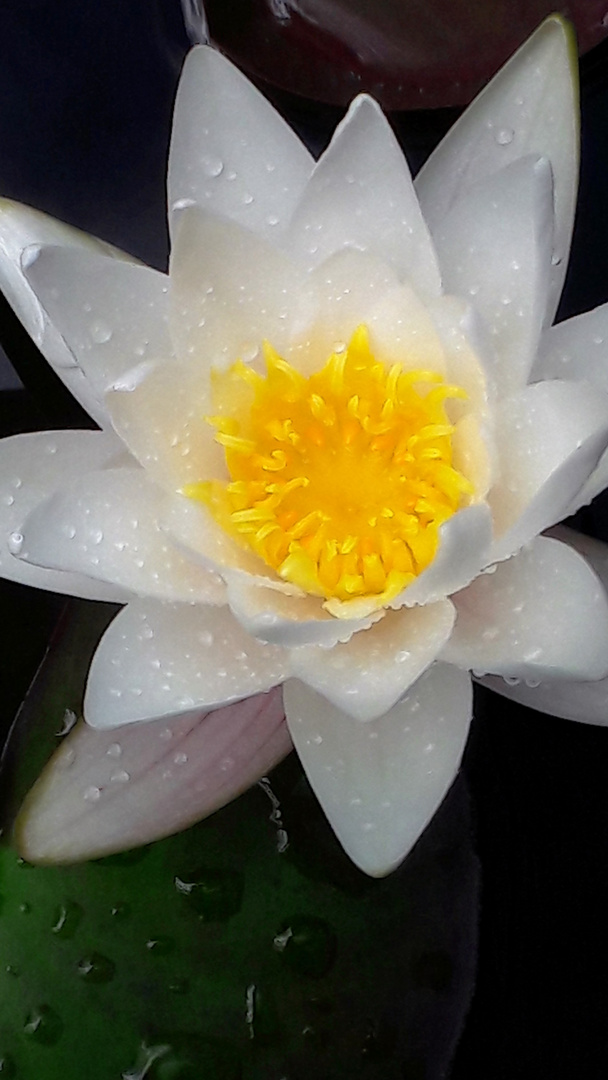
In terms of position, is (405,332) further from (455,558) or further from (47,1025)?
(47,1025)

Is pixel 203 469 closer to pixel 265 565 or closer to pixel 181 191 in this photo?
pixel 265 565

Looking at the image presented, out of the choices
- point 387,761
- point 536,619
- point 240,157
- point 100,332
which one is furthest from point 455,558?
point 240,157

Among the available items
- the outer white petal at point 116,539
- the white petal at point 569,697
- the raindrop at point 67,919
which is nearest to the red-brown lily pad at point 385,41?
the outer white petal at point 116,539

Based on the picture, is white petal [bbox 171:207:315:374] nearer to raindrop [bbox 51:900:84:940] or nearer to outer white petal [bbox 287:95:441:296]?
outer white petal [bbox 287:95:441:296]

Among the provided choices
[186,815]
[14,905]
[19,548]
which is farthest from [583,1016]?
[19,548]

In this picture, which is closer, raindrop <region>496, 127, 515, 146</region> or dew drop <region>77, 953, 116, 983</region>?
raindrop <region>496, 127, 515, 146</region>

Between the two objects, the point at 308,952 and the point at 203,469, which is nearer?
the point at 203,469

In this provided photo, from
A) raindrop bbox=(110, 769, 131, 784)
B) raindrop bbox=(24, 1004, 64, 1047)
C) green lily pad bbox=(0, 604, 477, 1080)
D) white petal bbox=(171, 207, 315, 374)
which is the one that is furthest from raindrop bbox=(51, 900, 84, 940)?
white petal bbox=(171, 207, 315, 374)
